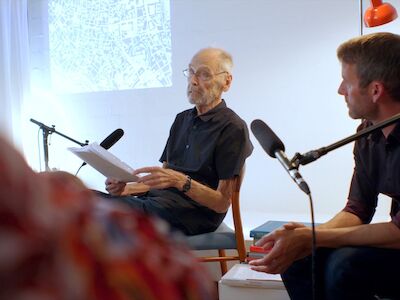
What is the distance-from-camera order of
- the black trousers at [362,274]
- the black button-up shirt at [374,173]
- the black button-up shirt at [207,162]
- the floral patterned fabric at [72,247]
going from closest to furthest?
the floral patterned fabric at [72,247]
the black trousers at [362,274]
the black button-up shirt at [374,173]
the black button-up shirt at [207,162]

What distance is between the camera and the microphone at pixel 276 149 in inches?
35.1

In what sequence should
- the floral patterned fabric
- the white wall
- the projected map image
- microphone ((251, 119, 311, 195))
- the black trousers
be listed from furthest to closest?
1. the projected map image
2. the white wall
3. the black trousers
4. microphone ((251, 119, 311, 195))
5. the floral patterned fabric

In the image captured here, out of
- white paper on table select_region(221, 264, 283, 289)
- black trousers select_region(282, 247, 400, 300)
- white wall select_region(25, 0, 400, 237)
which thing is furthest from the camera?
white wall select_region(25, 0, 400, 237)

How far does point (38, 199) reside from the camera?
131mm

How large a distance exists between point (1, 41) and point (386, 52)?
117 inches

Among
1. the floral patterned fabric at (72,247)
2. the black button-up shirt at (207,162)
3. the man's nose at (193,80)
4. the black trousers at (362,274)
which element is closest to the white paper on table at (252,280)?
the black button-up shirt at (207,162)

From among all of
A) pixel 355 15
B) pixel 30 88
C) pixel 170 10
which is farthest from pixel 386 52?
pixel 30 88

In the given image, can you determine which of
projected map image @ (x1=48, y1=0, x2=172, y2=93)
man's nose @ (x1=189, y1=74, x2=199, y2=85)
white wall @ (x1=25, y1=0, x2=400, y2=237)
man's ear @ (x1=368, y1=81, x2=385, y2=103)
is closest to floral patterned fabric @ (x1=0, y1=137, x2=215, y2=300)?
man's ear @ (x1=368, y1=81, x2=385, y2=103)

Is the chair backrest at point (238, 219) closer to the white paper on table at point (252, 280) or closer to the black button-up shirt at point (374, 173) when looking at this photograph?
the white paper on table at point (252, 280)

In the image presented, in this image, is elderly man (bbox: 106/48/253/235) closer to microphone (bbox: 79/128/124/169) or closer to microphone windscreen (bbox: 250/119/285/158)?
microphone (bbox: 79/128/124/169)

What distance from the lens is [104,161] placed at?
5.31 feet

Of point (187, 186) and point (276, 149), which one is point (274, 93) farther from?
point (276, 149)

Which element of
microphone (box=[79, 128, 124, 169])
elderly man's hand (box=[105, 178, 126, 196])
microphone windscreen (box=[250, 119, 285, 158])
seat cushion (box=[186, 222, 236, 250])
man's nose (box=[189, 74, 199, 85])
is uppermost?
man's nose (box=[189, 74, 199, 85])

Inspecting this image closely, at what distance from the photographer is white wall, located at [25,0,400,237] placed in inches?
110
